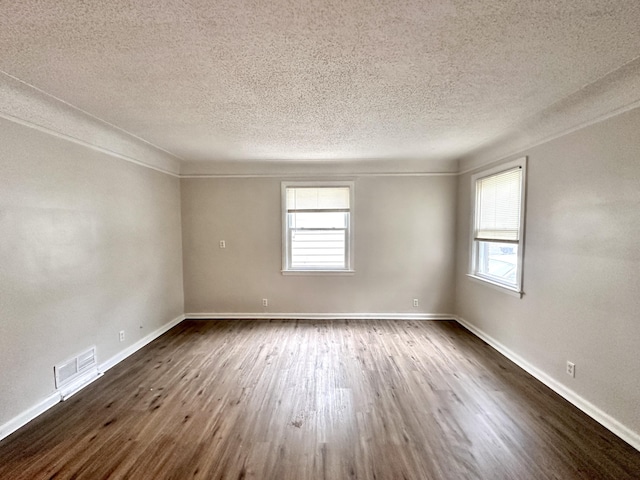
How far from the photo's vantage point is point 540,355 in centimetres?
266

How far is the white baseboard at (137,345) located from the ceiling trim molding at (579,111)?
483cm

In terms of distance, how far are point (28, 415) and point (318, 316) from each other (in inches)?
127

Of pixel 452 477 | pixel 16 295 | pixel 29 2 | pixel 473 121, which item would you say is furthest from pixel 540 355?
pixel 16 295

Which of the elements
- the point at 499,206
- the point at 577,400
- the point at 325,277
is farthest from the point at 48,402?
the point at 499,206

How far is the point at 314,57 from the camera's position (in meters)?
1.59

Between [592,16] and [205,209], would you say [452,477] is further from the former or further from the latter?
[205,209]

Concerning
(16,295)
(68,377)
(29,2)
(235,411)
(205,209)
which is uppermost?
(29,2)

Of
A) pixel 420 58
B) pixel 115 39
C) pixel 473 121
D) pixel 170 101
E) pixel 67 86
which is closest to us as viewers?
pixel 115 39

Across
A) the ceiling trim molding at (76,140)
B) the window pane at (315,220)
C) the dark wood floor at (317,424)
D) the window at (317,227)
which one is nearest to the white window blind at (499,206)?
the dark wood floor at (317,424)

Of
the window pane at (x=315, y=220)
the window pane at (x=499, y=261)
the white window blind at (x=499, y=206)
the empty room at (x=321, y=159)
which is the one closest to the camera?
the empty room at (x=321, y=159)

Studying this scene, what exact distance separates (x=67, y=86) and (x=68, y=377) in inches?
95.1

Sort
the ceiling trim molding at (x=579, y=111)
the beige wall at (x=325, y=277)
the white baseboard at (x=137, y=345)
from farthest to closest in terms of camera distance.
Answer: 1. the beige wall at (x=325, y=277)
2. the white baseboard at (x=137, y=345)
3. the ceiling trim molding at (x=579, y=111)

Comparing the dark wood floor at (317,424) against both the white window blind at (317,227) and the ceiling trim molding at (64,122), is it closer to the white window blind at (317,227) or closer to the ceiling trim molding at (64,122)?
the white window blind at (317,227)

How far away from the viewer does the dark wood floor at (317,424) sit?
1.68 m
